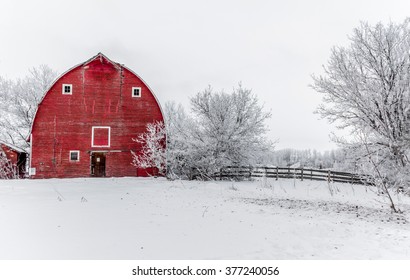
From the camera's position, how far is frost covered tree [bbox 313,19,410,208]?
38.5 ft

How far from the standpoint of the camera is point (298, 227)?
26.7 feet

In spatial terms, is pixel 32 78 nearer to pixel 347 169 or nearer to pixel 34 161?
pixel 34 161

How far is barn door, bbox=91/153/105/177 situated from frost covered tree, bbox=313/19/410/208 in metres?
18.2

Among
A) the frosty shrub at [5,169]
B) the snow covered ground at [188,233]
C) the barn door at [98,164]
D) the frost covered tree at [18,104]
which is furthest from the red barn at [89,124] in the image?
the snow covered ground at [188,233]

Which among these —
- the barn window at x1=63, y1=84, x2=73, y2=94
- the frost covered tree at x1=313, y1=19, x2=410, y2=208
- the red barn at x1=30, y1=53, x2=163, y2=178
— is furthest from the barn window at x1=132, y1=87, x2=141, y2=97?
the frost covered tree at x1=313, y1=19, x2=410, y2=208

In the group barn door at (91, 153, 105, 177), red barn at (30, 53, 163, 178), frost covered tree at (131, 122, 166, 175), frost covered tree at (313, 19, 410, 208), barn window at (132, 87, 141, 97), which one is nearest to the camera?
frost covered tree at (313, 19, 410, 208)

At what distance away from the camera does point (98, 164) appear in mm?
25688

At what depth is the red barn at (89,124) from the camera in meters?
25.1

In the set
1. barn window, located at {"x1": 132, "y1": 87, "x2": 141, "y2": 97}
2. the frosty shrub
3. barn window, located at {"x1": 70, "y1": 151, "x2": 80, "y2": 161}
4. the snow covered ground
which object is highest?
barn window, located at {"x1": 132, "y1": 87, "x2": 141, "y2": 97}

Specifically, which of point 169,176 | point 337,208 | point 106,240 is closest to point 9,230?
point 106,240

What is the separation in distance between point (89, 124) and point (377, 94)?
69.3 ft

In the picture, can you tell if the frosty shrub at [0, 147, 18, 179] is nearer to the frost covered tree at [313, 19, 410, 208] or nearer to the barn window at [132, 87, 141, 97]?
the barn window at [132, 87, 141, 97]

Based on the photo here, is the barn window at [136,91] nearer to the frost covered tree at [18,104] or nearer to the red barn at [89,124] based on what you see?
the red barn at [89,124]
